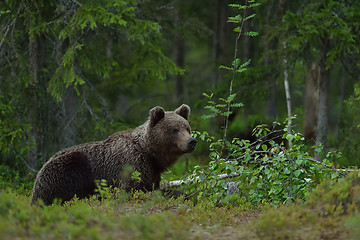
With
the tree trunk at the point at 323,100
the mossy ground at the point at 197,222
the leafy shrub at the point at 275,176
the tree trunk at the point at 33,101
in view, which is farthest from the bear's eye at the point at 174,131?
the tree trunk at the point at 323,100

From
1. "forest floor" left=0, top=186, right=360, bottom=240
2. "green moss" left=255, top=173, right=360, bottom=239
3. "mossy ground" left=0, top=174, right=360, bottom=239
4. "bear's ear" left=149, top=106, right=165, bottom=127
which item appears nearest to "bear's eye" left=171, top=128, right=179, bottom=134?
"bear's ear" left=149, top=106, right=165, bottom=127

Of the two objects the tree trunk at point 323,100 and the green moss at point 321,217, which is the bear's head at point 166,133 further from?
the tree trunk at point 323,100

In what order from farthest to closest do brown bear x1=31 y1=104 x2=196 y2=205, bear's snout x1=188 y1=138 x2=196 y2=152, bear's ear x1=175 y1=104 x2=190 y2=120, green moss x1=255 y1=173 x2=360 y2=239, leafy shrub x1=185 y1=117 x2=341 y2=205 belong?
bear's ear x1=175 y1=104 x2=190 y2=120, brown bear x1=31 y1=104 x2=196 y2=205, bear's snout x1=188 y1=138 x2=196 y2=152, leafy shrub x1=185 y1=117 x2=341 y2=205, green moss x1=255 y1=173 x2=360 y2=239

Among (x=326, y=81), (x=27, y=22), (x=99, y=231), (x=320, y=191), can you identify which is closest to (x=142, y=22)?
(x=27, y=22)

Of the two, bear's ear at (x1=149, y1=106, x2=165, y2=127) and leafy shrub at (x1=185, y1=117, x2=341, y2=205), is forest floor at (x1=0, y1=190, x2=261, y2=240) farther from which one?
bear's ear at (x1=149, y1=106, x2=165, y2=127)

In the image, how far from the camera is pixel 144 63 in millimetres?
11977

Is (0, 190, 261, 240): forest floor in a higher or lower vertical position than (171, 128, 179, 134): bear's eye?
lower

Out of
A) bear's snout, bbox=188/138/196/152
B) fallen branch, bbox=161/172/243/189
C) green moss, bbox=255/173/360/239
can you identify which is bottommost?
fallen branch, bbox=161/172/243/189

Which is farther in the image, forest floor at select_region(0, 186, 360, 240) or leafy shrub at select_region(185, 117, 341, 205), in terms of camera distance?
leafy shrub at select_region(185, 117, 341, 205)

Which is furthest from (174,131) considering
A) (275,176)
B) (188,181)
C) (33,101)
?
(33,101)

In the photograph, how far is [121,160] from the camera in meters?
8.53

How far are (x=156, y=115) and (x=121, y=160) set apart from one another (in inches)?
41.8

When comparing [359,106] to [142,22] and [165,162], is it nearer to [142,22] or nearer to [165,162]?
[165,162]

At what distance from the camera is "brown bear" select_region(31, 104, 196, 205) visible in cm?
818
